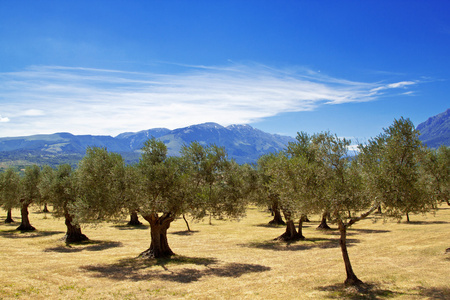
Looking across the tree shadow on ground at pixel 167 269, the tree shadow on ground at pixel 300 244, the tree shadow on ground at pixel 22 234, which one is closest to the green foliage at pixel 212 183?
the tree shadow on ground at pixel 167 269

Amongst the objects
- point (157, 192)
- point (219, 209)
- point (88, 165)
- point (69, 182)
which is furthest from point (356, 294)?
point (69, 182)

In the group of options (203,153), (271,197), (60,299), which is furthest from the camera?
(271,197)

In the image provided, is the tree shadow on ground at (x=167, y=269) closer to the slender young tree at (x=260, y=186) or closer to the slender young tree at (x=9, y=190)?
the slender young tree at (x=260, y=186)

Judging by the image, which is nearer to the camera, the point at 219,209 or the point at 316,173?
the point at 316,173

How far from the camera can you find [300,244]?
4153 centimetres

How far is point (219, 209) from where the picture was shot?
34031 mm

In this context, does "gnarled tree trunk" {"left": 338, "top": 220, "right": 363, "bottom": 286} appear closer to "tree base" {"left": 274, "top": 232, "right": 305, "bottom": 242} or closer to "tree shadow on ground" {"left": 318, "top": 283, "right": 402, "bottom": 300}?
"tree shadow on ground" {"left": 318, "top": 283, "right": 402, "bottom": 300}

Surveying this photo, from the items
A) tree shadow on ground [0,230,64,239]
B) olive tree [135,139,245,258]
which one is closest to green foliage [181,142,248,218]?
olive tree [135,139,245,258]

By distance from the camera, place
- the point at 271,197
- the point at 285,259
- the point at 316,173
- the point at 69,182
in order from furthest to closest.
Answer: the point at 271,197, the point at 69,182, the point at 285,259, the point at 316,173

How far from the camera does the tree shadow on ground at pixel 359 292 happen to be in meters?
19.7

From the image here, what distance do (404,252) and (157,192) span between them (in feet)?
95.4

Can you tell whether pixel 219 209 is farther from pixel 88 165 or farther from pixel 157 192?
pixel 88 165

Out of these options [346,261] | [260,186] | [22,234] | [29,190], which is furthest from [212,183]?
[29,190]

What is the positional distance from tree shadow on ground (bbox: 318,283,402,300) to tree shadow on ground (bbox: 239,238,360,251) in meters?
16.8
